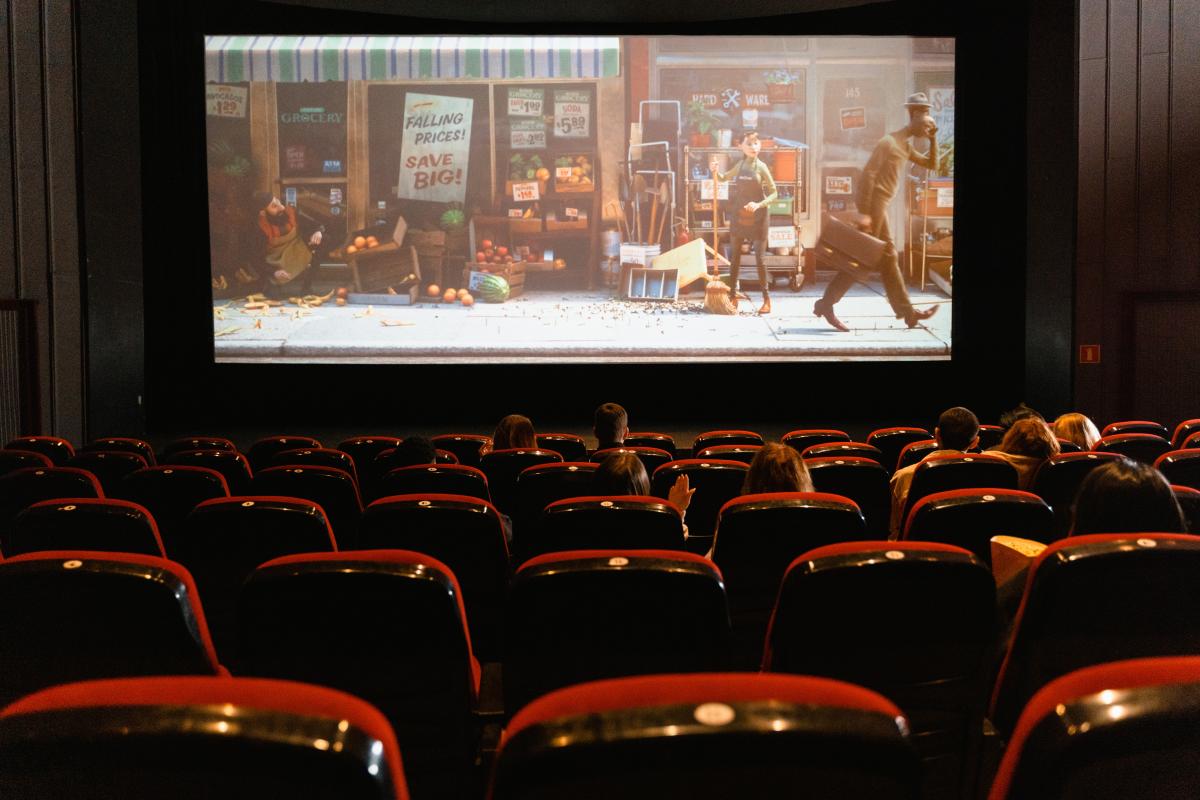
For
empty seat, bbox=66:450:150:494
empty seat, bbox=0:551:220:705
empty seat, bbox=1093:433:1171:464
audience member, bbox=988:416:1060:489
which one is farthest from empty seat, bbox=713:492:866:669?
empty seat, bbox=66:450:150:494

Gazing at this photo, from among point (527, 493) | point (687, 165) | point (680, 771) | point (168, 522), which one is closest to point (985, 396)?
point (687, 165)

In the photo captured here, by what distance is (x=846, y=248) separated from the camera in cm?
1030

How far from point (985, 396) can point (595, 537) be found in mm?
9352

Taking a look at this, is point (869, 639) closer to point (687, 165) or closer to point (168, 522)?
point (168, 522)

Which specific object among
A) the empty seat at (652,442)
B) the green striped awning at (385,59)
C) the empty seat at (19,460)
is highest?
the green striped awning at (385,59)

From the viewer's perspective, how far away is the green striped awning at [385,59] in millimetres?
10062

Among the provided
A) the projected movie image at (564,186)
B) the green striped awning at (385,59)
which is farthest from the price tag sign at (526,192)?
the green striped awning at (385,59)

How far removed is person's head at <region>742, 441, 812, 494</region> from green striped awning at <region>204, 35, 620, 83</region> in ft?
25.1

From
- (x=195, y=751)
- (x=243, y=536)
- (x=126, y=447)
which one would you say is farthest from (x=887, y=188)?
A: (x=195, y=751)

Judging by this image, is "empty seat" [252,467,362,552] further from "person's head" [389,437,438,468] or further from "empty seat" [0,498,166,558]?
"empty seat" [0,498,166,558]

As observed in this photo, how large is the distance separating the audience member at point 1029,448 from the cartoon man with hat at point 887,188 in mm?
6334

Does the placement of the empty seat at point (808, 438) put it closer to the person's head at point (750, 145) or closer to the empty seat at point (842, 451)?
the empty seat at point (842, 451)

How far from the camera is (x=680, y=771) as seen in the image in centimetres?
81

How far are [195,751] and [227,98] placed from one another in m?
10.4
